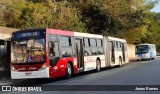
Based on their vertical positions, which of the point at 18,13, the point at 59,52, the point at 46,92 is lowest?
the point at 46,92

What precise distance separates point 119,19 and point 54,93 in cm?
2987

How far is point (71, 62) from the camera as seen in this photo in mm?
21922

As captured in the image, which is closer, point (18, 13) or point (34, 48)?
point (34, 48)

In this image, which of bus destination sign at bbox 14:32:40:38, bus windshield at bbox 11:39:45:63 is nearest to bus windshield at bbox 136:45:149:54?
bus destination sign at bbox 14:32:40:38

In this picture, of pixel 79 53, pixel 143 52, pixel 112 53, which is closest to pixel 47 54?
pixel 79 53

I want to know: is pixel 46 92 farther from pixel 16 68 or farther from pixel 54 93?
pixel 16 68

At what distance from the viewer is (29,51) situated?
18969mm

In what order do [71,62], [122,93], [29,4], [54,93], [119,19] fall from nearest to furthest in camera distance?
[122,93] → [54,93] → [71,62] → [29,4] → [119,19]

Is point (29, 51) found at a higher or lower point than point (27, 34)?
lower

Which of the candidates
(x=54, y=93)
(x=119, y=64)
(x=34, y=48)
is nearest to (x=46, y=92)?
(x=54, y=93)

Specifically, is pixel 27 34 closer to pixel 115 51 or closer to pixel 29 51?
pixel 29 51

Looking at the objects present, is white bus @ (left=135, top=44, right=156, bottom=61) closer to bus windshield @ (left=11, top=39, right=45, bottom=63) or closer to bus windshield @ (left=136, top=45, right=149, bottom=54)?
bus windshield @ (left=136, top=45, right=149, bottom=54)

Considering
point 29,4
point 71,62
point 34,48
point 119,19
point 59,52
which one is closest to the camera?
point 34,48

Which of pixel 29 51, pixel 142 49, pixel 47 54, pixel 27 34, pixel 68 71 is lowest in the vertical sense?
pixel 68 71
